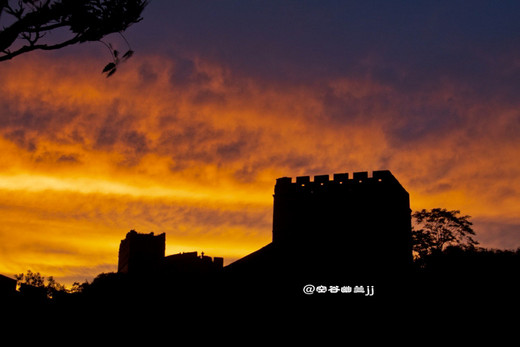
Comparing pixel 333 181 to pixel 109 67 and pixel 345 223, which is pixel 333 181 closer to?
pixel 345 223

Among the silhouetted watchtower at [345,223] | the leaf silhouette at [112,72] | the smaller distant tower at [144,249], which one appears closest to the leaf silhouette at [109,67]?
the leaf silhouette at [112,72]

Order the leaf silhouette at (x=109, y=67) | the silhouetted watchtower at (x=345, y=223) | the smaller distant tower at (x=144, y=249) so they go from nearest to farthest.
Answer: the leaf silhouette at (x=109, y=67)
the silhouetted watchtower at (x=345, y=223)
the smaller distant tower at (x=144, y=249)

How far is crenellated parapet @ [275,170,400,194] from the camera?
42281 mm

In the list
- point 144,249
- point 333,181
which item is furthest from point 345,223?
point 144,249

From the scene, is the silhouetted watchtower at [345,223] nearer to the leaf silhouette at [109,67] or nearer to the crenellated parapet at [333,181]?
the crenellated parapet at [333,181]

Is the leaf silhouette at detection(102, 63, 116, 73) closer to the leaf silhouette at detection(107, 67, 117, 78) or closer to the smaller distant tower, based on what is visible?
the leaf silhouette at detection(107, 67, 117, 78)

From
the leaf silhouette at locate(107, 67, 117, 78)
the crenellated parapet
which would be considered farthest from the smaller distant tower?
the leaf silhouette at locate(107, 67, 117, 78)

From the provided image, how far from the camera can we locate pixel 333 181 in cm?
4350

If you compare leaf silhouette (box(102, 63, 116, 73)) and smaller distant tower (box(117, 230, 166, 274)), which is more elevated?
smaller distant tower (box(117, 230, 166, 274))

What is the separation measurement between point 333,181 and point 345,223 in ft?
11.9

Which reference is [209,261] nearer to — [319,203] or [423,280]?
[319,203]

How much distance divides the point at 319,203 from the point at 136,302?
16.6 meters

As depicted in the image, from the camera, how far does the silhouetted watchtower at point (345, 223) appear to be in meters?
41.2

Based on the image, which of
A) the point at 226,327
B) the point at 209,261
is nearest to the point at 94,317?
the point at 226,327
